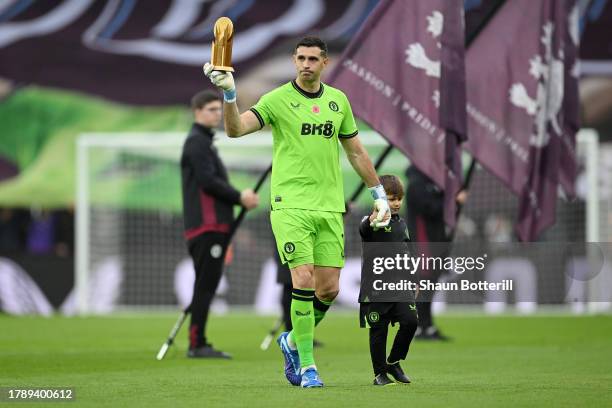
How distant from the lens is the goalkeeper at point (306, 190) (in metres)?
9.06

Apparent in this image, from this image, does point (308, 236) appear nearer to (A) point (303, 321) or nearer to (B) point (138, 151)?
(A) point (303, 321)

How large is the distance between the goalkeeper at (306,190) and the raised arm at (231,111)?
1 centimetres

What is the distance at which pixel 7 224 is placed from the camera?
22047 millimetres

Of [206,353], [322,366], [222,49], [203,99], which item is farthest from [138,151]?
[222,49]

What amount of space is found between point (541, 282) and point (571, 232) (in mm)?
2227

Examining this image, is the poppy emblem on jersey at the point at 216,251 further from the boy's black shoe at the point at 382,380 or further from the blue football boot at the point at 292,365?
the boy's black shoe at the point at 382,380

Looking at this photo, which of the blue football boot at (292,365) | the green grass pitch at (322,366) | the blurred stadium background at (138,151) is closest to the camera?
the green grass pitch at (322,366)

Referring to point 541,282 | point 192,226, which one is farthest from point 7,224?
point 192,226

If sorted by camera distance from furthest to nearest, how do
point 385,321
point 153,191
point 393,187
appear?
point 153,191 → point 393,187 → point 385,321

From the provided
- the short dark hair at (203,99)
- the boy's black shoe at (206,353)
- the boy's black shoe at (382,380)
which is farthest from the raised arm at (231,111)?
the boy's black shoe at (206,353)

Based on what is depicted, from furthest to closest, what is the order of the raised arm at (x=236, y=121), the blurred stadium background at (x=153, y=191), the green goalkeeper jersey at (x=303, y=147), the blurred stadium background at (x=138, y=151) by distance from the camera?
the blurred stadium background at (x=138, y=151) → the blurred stadium background at (x=153, y=191) → the green goalkeeper jersey at (x=303, y=147) → the raised arm at (x=236, y=121)

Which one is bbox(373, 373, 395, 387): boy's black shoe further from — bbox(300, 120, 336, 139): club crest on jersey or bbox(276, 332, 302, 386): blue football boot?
bbox(300, 120, 336, 139): club crest on jersey

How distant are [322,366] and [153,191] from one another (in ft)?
34.8

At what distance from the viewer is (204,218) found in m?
→ 12.4
